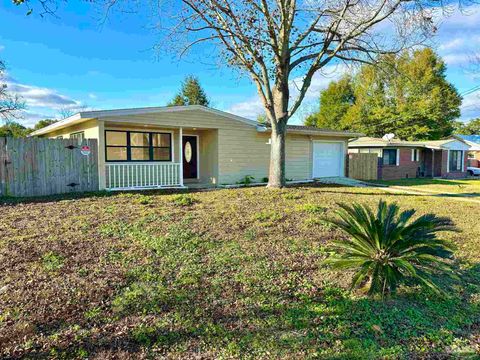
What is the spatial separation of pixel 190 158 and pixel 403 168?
52.3 ft

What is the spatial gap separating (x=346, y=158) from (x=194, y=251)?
1506 cm

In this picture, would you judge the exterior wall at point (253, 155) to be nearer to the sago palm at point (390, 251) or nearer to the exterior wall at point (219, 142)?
the exterior wall at point (219, 142)

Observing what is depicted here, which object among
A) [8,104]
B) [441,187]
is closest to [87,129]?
[8,104]

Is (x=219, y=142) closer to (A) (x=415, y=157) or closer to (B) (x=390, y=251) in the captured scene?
(B) (x=390, y=251)

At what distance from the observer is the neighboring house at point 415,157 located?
72.6 ft

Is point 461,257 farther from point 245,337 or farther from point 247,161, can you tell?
point 247,161

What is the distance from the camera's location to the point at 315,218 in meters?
6.88

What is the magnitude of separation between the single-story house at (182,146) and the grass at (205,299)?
226 inches

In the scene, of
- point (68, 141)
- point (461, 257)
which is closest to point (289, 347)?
point (461, 257)

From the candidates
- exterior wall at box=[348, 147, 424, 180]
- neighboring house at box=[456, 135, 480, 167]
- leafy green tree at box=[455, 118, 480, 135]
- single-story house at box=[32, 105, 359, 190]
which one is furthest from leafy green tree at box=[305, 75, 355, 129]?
single-story house at box=[32, 105, 359, 190]

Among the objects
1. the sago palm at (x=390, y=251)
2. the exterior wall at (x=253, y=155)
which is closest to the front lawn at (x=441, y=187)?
the exterior wall at (x=253, y=155)

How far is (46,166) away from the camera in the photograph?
10273 mm

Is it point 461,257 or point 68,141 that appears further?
point 68,141

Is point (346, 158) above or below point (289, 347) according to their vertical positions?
above
